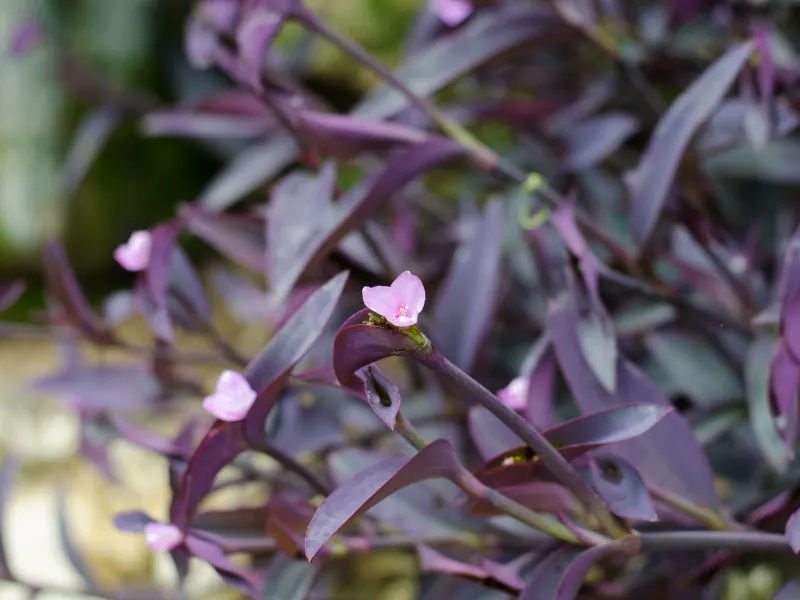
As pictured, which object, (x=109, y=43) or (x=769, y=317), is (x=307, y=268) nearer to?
(x=769, y=317)

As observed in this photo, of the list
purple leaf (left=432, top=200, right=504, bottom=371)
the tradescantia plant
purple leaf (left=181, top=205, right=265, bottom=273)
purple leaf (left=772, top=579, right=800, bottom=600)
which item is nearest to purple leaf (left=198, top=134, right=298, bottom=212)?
the tradescantia plant

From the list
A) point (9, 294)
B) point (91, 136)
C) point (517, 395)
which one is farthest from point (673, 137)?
point (91, 136)


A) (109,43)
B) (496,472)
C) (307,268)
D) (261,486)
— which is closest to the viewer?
(496,472)

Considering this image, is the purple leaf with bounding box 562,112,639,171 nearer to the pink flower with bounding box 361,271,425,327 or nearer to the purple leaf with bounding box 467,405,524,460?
the purple leaf with bounding box 467,405,524,460

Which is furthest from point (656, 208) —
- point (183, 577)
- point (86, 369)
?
point (86, 369)

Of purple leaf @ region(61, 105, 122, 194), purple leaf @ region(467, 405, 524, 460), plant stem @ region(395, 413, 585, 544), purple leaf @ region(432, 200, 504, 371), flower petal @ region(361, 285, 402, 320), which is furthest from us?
purple leaf @ region(61, 105, 122, 194)

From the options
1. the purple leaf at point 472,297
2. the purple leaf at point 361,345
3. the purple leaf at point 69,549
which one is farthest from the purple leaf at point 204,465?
the purple leaf at point 69,549
